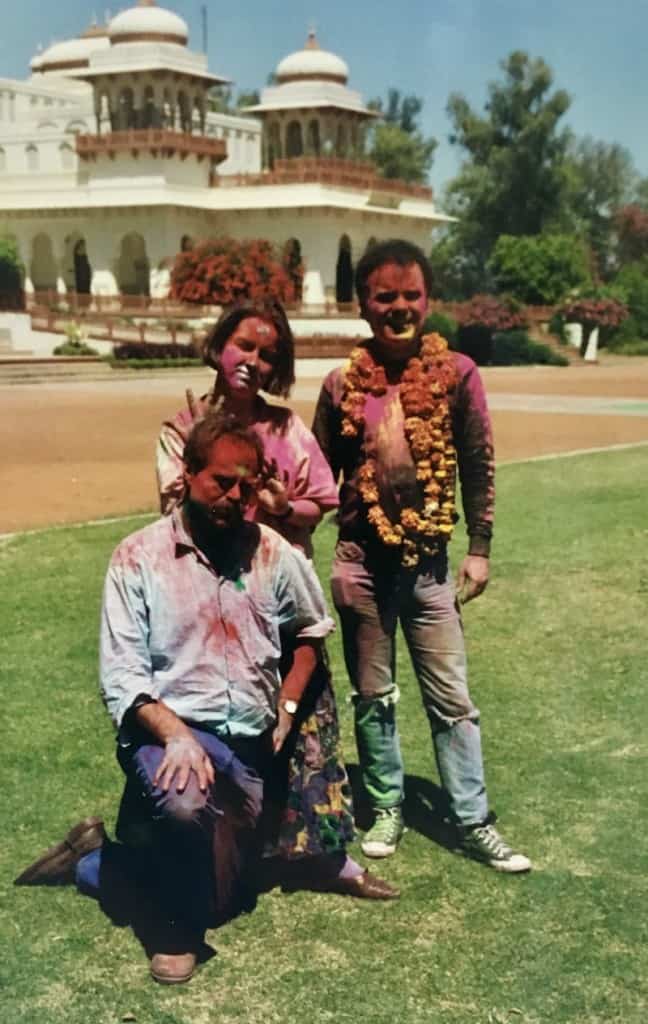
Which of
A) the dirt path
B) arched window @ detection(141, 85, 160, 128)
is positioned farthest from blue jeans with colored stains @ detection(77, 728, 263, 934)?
arched window @ detection(141, 85, 160, 128)

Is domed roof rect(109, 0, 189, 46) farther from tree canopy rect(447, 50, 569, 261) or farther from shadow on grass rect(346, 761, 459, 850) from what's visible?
shadow on grass rect(346, 761, 459, 850)

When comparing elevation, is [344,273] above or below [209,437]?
below

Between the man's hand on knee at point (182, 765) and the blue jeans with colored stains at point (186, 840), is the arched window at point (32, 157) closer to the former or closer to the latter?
the blue jeans with colored stains at point (186, 840)

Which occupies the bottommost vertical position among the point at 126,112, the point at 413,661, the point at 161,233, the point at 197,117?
the point at 161,233

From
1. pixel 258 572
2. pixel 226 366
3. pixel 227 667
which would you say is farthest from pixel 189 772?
pixel 226 366

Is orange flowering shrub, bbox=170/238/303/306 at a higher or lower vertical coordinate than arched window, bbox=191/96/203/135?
lower

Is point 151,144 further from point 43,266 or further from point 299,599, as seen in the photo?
point 299,599

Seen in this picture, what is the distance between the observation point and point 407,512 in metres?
4.47

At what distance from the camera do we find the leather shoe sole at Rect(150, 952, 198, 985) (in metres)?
3.65

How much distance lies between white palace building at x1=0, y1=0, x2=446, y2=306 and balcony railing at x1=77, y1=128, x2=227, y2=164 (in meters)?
0.04

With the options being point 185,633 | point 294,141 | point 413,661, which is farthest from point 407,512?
point 294,141

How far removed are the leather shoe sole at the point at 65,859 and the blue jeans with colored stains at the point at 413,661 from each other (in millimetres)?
894

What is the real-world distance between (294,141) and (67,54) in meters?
16.9

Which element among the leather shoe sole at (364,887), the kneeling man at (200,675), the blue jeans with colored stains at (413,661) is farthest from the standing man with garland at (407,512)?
the kneeling man at (200,675)
